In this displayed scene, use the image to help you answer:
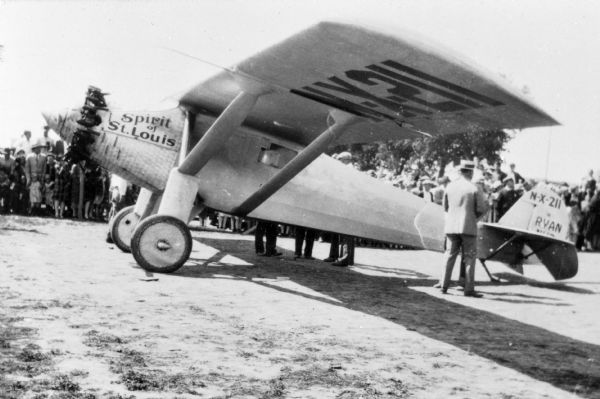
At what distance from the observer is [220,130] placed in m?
7.38

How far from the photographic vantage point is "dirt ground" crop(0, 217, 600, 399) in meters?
3.25

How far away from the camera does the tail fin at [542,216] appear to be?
30.6 ft

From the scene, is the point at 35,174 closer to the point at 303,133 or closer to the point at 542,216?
the point at 303,133

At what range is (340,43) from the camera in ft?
15.9

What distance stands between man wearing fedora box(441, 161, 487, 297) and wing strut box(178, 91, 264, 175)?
2991mm

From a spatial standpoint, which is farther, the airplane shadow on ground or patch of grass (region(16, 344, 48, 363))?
the airplane shadow on ground

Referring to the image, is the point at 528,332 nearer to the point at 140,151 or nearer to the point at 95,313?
the point at 95,313

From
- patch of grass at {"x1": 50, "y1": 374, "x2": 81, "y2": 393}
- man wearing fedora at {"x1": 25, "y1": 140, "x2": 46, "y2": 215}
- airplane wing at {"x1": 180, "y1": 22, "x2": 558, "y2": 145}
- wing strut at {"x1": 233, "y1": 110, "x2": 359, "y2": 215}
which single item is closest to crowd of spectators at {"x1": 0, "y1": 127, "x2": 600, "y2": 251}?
man wearing fedora at {"x1": 25, "y1": 140, "x2": 46, "y2": 215}

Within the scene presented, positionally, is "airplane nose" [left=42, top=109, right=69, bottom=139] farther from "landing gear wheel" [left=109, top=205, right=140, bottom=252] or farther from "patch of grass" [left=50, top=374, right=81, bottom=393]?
"patch of grass" [left=50, top=374, right=81, bottom=393]

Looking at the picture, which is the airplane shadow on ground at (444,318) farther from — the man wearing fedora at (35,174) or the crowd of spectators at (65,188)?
the man wearing fedora at (35,174)

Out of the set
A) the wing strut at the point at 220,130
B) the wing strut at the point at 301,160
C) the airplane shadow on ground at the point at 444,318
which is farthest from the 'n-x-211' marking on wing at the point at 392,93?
the airplane shadow on ground at the point at 444,318

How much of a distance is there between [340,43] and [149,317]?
8.91 feet

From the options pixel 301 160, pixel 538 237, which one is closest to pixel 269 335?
pixel 301 160

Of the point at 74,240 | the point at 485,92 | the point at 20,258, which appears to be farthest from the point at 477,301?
the point at 74,240
